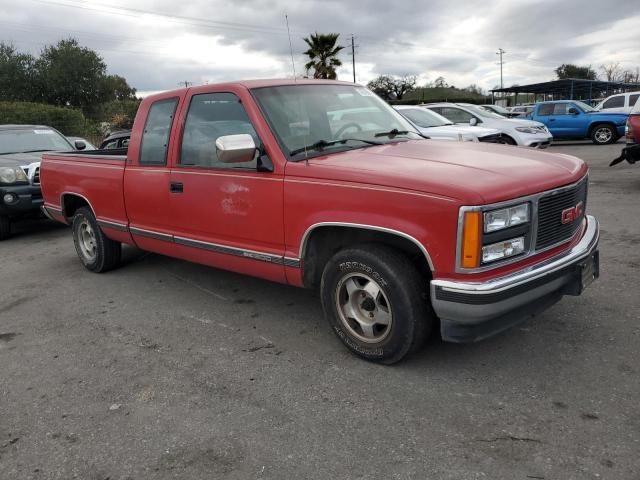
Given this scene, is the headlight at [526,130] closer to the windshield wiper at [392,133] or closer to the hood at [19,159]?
the windshield wiper at [392,133]

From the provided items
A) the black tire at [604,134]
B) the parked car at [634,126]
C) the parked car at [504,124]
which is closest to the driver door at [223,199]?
the parked car at [634,126]

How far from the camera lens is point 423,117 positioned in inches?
476

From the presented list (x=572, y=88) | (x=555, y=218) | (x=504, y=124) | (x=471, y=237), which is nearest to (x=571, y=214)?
(x=555, y=218)

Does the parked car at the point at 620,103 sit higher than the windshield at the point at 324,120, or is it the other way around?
the parked car at the point at 620,103

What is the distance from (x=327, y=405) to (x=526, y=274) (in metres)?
1.34

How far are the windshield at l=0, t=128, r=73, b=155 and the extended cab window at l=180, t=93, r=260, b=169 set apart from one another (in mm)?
5995

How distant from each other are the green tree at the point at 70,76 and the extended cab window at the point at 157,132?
39.1 meters

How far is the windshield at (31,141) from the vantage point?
9.02 meters

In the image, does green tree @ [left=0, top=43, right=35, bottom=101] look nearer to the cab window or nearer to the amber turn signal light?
the cab window

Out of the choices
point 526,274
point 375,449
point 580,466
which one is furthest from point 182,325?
point 580,466

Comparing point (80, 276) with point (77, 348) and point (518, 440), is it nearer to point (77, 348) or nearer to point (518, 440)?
point (77, 348)

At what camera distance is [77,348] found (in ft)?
13.1

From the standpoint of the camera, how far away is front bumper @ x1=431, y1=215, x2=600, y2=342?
113 inches

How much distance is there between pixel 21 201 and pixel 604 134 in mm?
18018
